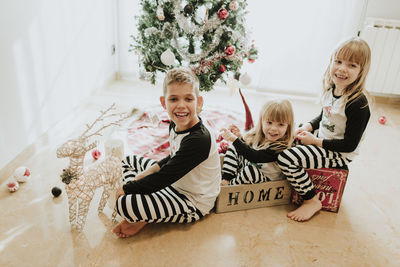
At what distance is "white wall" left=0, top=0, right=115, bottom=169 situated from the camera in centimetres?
181

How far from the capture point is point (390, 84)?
9.71 ft

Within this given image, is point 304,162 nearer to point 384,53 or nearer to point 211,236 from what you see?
point 211,236

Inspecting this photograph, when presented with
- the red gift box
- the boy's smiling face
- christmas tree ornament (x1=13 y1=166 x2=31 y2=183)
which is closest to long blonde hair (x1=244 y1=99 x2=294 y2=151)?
the red gift box

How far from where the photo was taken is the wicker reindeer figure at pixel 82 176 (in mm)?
1365

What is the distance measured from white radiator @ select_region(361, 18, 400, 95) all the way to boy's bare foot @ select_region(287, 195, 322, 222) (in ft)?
5.71

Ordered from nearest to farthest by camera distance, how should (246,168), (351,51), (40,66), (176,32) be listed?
(351,51), (246,168), (40,66), (176,32)

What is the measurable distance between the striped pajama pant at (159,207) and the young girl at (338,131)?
49cm

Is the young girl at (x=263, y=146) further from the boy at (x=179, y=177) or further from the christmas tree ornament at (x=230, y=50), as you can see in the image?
the christmas tree ornament at (x=230, y=50)

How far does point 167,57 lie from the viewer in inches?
88.3

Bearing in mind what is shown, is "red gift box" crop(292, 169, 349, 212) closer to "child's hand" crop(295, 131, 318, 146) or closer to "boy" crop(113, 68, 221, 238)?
"child's hand" crop(295, 131, 318, 146)

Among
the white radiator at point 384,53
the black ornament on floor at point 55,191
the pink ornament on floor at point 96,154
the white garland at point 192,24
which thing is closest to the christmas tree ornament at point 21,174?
the black ornament on floor at point 55,191

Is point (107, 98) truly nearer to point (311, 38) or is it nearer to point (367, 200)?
point (311, 38)

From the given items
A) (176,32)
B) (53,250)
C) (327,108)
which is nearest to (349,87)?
(327,108)

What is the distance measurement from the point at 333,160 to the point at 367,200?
0.37 meters
